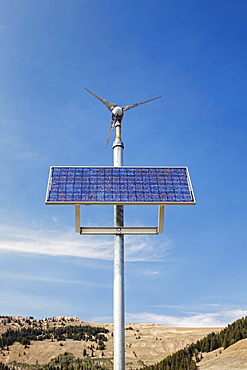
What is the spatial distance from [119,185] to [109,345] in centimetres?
6048

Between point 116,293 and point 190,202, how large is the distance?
4.94 metres

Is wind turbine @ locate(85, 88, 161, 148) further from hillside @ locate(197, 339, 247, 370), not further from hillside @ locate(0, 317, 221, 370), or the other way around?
hillside @ locate(0, 317, 221, 370)

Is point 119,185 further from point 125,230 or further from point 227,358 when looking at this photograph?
point 227,358

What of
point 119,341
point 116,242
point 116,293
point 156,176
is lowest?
point 119,341

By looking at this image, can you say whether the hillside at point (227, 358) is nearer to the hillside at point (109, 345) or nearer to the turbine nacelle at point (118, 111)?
the hillside at point (109, 345)

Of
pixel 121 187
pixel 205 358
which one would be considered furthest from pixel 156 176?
pixel 205 358

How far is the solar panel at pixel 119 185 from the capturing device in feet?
54.2

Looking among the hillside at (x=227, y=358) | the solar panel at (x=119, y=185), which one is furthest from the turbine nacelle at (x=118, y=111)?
the hillside at (x=227, y=358)

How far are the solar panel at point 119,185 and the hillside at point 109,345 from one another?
159 ft

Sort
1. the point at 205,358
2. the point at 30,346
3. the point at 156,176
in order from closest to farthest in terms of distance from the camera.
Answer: the point at 156,176, the point at 205,358, the point at 30,346

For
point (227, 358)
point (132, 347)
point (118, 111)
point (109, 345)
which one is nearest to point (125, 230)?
point (118, 111)

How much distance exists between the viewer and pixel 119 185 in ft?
56.4

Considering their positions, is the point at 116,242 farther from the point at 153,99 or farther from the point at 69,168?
the point at 153,99

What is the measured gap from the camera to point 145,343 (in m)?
70.1
